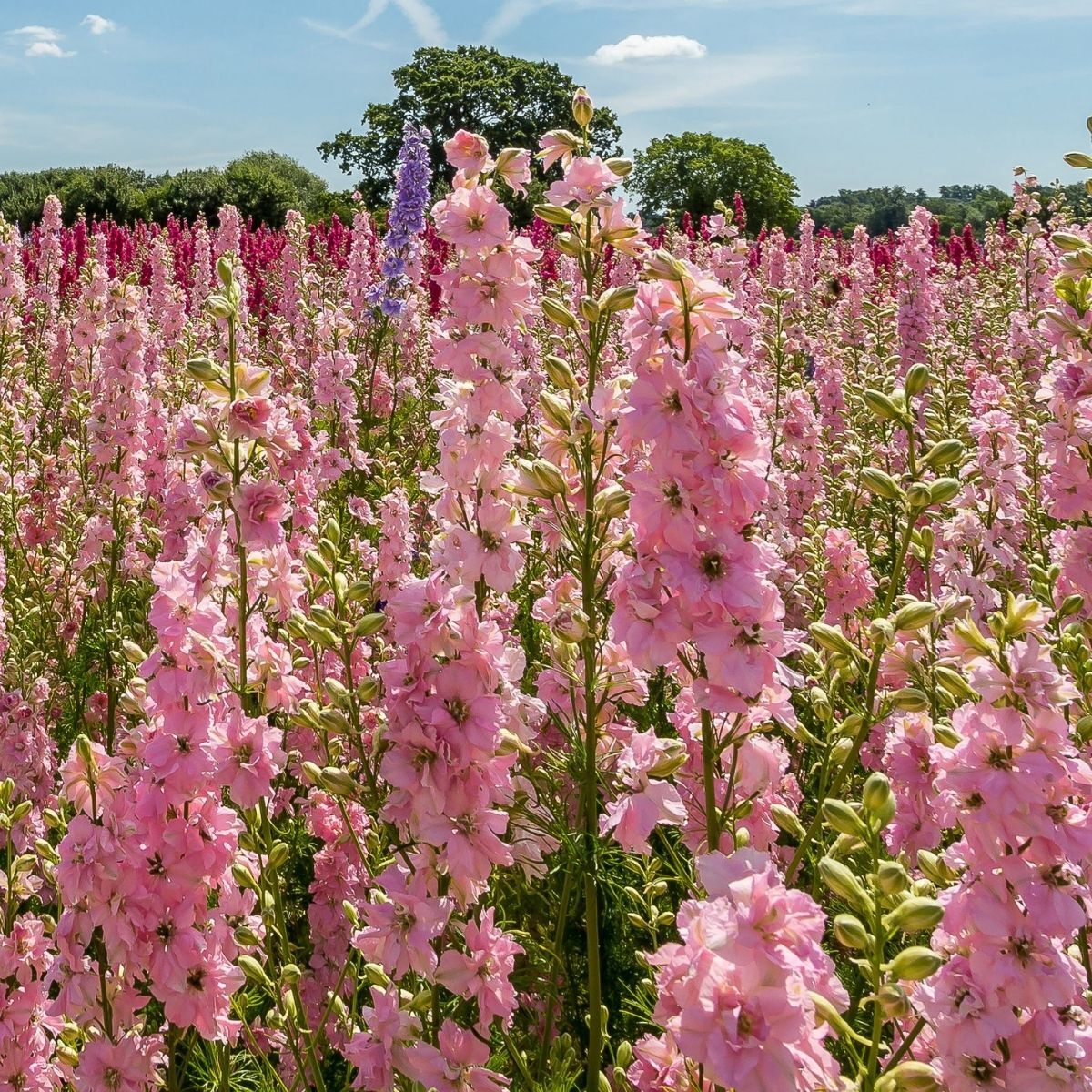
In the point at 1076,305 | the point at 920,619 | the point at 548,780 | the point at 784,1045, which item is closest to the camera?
the point at 784,1045

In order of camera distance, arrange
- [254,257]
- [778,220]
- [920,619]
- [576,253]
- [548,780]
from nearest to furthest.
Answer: [920,619] → [576,253] → [548,780] → [254,257] → [778,220]

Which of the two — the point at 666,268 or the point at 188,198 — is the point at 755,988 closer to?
the point at 666,268

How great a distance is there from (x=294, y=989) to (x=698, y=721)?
111cm

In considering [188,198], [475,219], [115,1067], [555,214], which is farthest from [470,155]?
[188,198]

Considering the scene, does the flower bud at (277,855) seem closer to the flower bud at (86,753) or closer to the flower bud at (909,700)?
the flower bud at (86,753)

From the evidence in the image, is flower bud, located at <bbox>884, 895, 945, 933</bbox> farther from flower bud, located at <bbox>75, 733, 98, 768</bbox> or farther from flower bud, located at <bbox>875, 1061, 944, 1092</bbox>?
flower bud, located at <bbox>75, 733, 98, 768</bbox>

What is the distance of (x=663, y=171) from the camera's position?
4947cm

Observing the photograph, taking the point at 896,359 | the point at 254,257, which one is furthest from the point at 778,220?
the point at 896,359

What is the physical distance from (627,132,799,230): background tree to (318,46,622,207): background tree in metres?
2.43

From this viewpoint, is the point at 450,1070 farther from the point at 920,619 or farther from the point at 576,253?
the point at 576,253

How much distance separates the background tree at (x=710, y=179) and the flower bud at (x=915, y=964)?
1896 inches

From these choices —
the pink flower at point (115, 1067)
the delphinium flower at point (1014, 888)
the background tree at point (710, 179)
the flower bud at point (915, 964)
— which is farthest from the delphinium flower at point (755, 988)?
the background tree at point (710, 179)

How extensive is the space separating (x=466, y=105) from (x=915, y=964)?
54.6 metres

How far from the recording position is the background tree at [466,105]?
4891 centimetres
